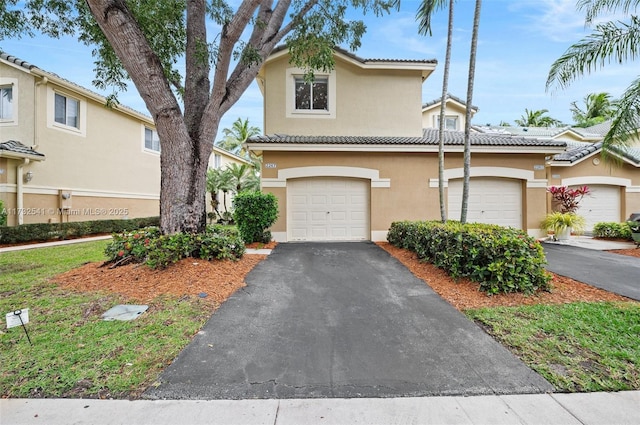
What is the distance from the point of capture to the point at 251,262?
7316 millimetres

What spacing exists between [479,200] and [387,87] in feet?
20.4

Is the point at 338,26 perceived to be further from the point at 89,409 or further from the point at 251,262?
the point at 89,409

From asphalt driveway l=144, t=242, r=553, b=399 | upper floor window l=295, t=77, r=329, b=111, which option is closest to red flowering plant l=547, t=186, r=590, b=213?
upper floor window l=295, t=77, r=329, b=111

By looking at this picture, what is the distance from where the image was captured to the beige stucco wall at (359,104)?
474 inches

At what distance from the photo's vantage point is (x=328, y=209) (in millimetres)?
10922

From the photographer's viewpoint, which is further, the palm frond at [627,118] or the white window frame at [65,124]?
the white window frame at [65,124]

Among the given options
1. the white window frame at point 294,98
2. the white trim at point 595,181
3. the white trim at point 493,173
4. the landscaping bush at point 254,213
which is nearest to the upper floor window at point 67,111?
the landscaping bush at point 254,213

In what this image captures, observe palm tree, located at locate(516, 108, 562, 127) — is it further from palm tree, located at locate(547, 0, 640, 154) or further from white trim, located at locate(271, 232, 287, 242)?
white trim, located at locate(271, 232, 287, 242)

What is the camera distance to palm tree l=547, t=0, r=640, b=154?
7.22 m

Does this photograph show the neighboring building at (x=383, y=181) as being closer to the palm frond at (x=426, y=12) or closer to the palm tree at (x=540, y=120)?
the palm frond at (x=426, y=12)

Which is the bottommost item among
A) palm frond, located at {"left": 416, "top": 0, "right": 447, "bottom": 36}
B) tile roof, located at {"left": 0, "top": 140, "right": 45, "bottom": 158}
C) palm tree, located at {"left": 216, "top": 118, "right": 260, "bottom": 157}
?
tile roof, located at {"left": 0, "top": 140, "right": 45, "bottom": 158}

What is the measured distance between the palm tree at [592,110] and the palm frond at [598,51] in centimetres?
3737

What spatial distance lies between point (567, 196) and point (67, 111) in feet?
73.4

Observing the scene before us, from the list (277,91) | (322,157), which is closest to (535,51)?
(322,157)
